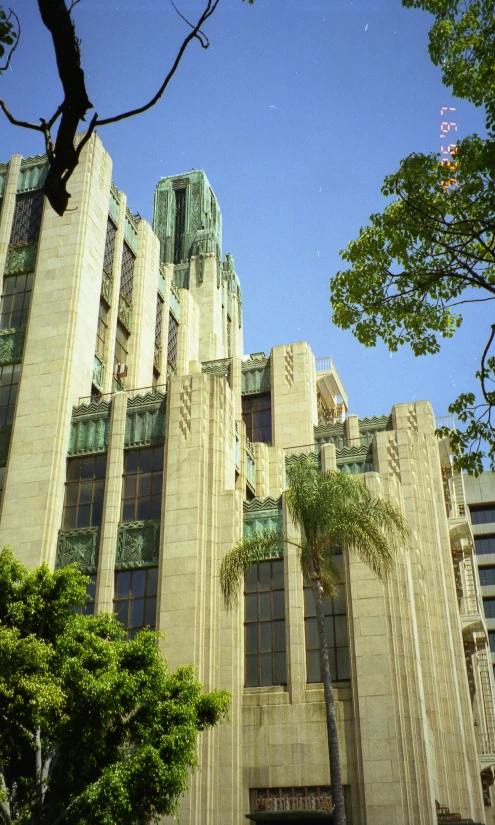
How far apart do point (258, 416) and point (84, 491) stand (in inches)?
538

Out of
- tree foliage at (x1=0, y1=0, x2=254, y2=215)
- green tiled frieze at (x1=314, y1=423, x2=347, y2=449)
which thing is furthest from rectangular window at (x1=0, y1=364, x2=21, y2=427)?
tree foliage at (x1=0, y1=0, x2=254, y2=215)

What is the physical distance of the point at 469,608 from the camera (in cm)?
4256

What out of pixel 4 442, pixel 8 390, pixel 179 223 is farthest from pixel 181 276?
pixel 4 442

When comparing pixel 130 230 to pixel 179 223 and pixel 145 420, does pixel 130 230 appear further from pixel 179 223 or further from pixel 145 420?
pixel 179 223

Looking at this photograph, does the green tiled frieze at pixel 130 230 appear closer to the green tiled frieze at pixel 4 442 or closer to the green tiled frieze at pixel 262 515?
the green tiled frieze at pixel 4 442

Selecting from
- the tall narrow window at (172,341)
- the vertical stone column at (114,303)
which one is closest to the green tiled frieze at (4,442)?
the vertical stone column at (114,303)

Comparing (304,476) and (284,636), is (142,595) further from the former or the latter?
(304,476)

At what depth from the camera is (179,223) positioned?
2557 inches

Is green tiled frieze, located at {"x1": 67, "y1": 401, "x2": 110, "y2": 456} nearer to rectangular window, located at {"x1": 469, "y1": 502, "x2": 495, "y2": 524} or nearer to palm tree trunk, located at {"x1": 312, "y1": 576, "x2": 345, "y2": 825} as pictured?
palm tree trunk, located at {"x1": 312, "y1": 576, "x2": 345, "y2": 825}

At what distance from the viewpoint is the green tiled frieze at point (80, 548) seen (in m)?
33.2

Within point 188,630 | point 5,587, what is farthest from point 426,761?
point 5,587

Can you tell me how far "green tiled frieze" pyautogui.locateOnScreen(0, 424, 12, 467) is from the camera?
3588 centimetres

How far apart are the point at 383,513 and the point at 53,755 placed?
36.7 feet

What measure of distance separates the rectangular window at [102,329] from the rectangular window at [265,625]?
47.0 feet
